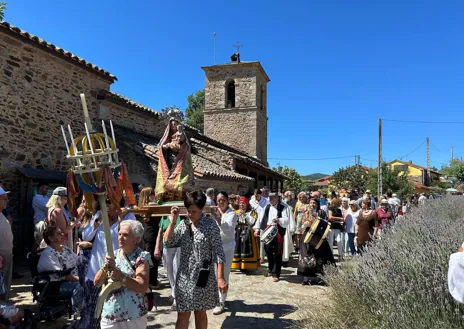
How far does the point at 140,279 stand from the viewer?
2.81m

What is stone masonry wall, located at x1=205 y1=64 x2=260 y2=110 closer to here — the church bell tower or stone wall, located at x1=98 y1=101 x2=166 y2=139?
the church bell tower

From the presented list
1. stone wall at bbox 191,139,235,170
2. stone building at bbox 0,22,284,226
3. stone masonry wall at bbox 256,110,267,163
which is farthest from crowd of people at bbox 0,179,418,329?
stone masonry wall at bbox 256,110,267,163

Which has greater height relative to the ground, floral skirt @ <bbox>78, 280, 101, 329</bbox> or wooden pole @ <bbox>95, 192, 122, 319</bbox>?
wooden pole @ <bbox>95, 192, 122, 319</bbox>

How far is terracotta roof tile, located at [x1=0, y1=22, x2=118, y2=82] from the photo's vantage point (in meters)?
8.33

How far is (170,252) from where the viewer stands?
537 centimetres

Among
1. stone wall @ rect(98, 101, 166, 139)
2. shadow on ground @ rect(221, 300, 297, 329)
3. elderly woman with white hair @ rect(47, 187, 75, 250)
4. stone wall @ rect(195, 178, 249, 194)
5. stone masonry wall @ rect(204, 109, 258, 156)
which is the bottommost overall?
shadow on ground @ rect(221, 300, 297, 329)

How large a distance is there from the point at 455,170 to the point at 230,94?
3386 centimetres

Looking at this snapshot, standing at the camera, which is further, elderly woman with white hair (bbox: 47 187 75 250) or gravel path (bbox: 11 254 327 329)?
elderly woman with white hair (bbox: 47 187 75 250)

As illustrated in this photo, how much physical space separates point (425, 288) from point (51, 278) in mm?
4097

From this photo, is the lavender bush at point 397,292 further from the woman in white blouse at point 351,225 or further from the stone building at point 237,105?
the stone building at point 237,105

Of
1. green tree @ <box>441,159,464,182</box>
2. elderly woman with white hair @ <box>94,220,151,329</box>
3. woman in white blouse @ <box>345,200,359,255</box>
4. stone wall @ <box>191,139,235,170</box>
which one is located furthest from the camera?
→ green tree @ <box>441,159,464,182</box>

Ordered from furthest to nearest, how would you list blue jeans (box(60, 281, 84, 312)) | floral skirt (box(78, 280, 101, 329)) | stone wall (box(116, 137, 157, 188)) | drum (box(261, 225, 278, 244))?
1. stone wall (box(116, 137, 157, 188))
2. drum (box(261, 225, 278, 244))
3. blue jeans (box(60, 281, 84, 312))
4. floral skirt (box(78, 280, 101, 329))

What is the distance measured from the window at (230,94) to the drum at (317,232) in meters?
22.9

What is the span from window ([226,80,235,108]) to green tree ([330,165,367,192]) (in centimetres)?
1638
